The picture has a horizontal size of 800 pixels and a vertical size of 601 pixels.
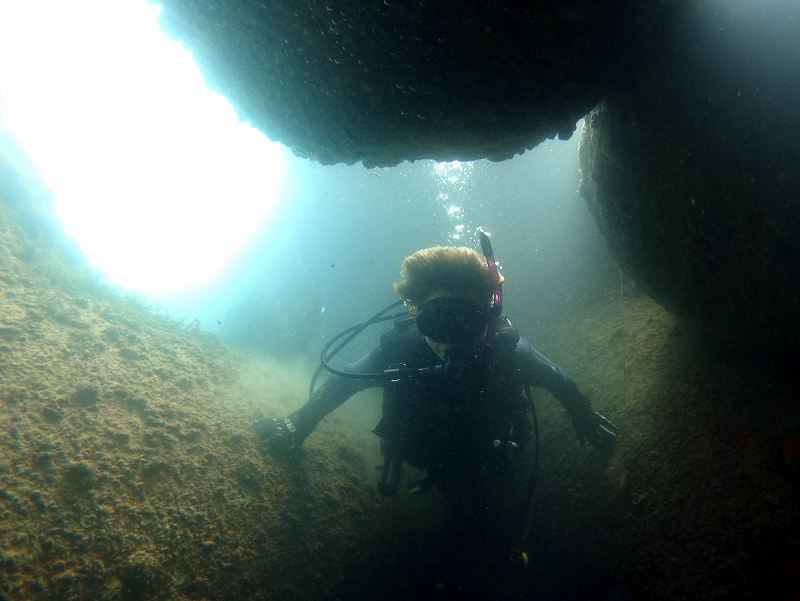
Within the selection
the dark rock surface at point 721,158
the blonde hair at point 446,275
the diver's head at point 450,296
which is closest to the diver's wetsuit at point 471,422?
the diver's head at point 450,296

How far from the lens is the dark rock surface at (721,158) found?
69.8 inches

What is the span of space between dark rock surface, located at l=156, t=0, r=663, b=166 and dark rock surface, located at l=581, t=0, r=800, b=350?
0.82 ft

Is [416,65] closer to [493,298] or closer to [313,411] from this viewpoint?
[493,298]

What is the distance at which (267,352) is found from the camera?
12.1 m

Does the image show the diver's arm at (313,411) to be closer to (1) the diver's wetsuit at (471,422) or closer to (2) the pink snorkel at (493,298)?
(1) the diver's wetsuit at (471,422)

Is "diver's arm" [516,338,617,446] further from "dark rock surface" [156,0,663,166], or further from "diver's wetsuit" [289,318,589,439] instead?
"dark rock surface" [156,0,663,166]

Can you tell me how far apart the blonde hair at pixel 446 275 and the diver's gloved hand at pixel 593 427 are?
130 centimetres

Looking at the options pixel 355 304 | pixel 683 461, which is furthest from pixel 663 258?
pixel 355 304

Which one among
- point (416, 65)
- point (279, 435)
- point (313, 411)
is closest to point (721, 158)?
point (416, 65)

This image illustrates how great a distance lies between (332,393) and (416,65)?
288 centimetres

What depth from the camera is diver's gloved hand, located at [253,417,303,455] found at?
140 inches

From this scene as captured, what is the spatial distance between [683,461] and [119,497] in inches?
136

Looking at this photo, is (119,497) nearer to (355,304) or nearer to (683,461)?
(683,461)

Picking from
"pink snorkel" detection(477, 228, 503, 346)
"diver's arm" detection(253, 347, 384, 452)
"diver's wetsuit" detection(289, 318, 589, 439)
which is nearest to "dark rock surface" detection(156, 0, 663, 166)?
"pink snorkel" detection(477, 228, 503, 346)
